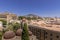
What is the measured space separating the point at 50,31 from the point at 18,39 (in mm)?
8134

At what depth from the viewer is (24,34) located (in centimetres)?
1384

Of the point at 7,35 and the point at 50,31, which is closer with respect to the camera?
the point at 50,31

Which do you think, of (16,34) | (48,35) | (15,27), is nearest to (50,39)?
(48,35)

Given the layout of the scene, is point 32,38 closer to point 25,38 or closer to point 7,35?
point 7,35

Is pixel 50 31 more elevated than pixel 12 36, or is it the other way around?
pixel 50 31

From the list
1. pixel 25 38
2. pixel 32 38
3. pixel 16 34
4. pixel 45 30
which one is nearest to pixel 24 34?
pixel 25 38

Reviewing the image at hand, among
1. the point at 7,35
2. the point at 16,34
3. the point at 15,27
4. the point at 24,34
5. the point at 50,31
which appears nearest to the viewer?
the point at 50,31

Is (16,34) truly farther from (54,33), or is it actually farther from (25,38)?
(54,33)

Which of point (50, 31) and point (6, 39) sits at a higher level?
point (50, 31)

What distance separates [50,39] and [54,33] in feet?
3.97

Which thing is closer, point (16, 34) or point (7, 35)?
point (7, 35)

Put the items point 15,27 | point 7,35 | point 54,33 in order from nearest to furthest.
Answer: point 54,33, point 7,35, point 15,27

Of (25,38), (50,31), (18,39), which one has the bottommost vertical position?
(18,39)

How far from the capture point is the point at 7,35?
19141 millimetres
